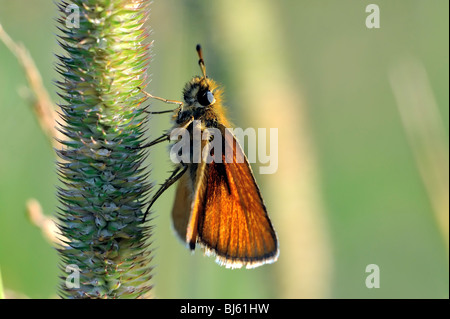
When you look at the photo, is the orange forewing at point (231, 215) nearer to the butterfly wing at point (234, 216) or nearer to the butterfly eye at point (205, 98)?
the butterfly wing at point (234, 216)

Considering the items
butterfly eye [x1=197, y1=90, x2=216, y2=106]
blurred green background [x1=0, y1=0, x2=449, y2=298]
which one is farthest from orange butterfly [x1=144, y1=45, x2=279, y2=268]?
blurred green background [x1=0, y1=0, x2=449, y2=298]

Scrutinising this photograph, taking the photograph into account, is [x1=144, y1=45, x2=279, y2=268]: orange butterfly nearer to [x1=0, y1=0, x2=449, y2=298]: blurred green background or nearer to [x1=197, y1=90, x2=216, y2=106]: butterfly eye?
[x1=197, y1=90, x2=216, y2=106]: butterfly eye

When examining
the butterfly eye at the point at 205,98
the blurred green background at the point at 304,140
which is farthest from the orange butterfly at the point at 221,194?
the blurred green background at the point at 304,140

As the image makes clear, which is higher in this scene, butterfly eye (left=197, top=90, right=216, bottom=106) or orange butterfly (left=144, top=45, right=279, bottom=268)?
butterfly eye (left=197, top=90, right=216, bottom=106)
